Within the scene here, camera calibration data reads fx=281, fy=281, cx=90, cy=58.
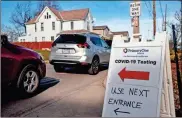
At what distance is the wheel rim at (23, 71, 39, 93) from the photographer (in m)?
6.52

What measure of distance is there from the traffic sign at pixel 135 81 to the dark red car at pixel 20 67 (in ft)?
7.43

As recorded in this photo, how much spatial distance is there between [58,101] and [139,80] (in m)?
2.37

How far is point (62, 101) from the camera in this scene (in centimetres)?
624

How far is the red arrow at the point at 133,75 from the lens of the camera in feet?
14.7

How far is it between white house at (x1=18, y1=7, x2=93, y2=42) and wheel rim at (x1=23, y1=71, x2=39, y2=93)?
45.8 metres

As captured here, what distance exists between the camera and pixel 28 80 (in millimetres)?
6582

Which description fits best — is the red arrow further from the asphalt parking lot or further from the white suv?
the white suv

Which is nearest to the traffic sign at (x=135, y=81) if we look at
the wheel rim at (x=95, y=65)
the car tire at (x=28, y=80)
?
the car tire at (x=28, y=80)

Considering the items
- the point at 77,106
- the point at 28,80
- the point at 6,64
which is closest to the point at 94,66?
the point at 28,80

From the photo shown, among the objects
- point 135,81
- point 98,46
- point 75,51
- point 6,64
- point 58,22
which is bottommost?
point 135,81

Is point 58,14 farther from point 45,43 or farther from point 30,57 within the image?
point 30,57

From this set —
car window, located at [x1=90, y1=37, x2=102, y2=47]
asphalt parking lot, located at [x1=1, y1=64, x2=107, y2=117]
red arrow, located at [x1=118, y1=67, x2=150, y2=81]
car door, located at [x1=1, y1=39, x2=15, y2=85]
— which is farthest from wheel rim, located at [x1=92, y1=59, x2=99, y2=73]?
red arrow, located at [x1=118, y1=67, x2=150, y2=81]

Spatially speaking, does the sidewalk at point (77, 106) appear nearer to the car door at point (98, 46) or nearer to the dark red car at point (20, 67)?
the dark red car at point (20, 67)

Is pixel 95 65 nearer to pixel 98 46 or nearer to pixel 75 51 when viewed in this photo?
pixel 98 46
